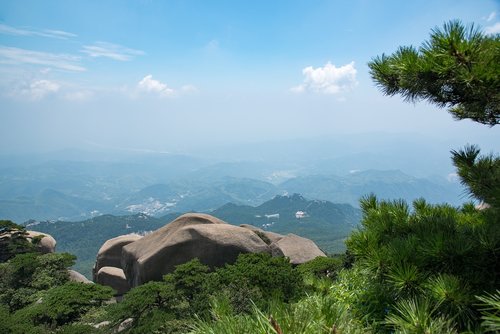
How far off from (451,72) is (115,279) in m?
33.0

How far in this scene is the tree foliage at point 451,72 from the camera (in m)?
3.94

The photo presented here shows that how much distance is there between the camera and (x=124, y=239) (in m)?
34.3

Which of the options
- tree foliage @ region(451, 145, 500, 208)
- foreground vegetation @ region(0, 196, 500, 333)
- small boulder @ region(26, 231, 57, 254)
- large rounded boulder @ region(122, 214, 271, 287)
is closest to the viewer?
foreground vegetation @ region(0, 196, 500, 333)

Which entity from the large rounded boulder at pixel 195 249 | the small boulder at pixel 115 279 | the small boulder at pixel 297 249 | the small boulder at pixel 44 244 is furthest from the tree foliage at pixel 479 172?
the small boulder at pixel 44 244

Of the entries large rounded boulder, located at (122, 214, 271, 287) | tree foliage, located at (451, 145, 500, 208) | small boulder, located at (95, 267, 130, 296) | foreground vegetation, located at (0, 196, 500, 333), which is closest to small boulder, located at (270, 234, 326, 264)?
large rounded boulder, located at (122, 214, 271, 287)

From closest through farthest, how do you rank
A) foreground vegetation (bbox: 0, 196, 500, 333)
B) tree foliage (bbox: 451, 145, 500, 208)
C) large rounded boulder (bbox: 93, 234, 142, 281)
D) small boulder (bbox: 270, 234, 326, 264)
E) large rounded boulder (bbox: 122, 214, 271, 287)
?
foreground vegetation (bbox: 0, 196, 500, 333)
tree foliage (bbox: 451, 145, 500, 208)
large rounded boulder (bbox: 122, 214, 271, 287)
small boulder (bbox: 270, 234, 326, 264)
large rounded boulder (bbox: 93, 234, 142, 281)

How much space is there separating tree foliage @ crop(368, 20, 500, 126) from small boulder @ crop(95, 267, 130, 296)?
31617mm

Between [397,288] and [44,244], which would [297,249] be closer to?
[397,288]

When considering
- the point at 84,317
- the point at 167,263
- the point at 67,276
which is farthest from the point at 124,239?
the point at 84,317

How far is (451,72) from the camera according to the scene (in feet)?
13.8

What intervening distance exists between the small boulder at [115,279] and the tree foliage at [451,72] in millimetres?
31617

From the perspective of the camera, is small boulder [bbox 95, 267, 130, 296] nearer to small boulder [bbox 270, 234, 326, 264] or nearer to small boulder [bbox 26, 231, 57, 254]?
small boulder [bbox 26, 231, 57, 254]

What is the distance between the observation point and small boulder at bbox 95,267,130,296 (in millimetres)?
30734

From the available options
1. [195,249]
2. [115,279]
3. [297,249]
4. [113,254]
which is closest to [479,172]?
[195,249]
